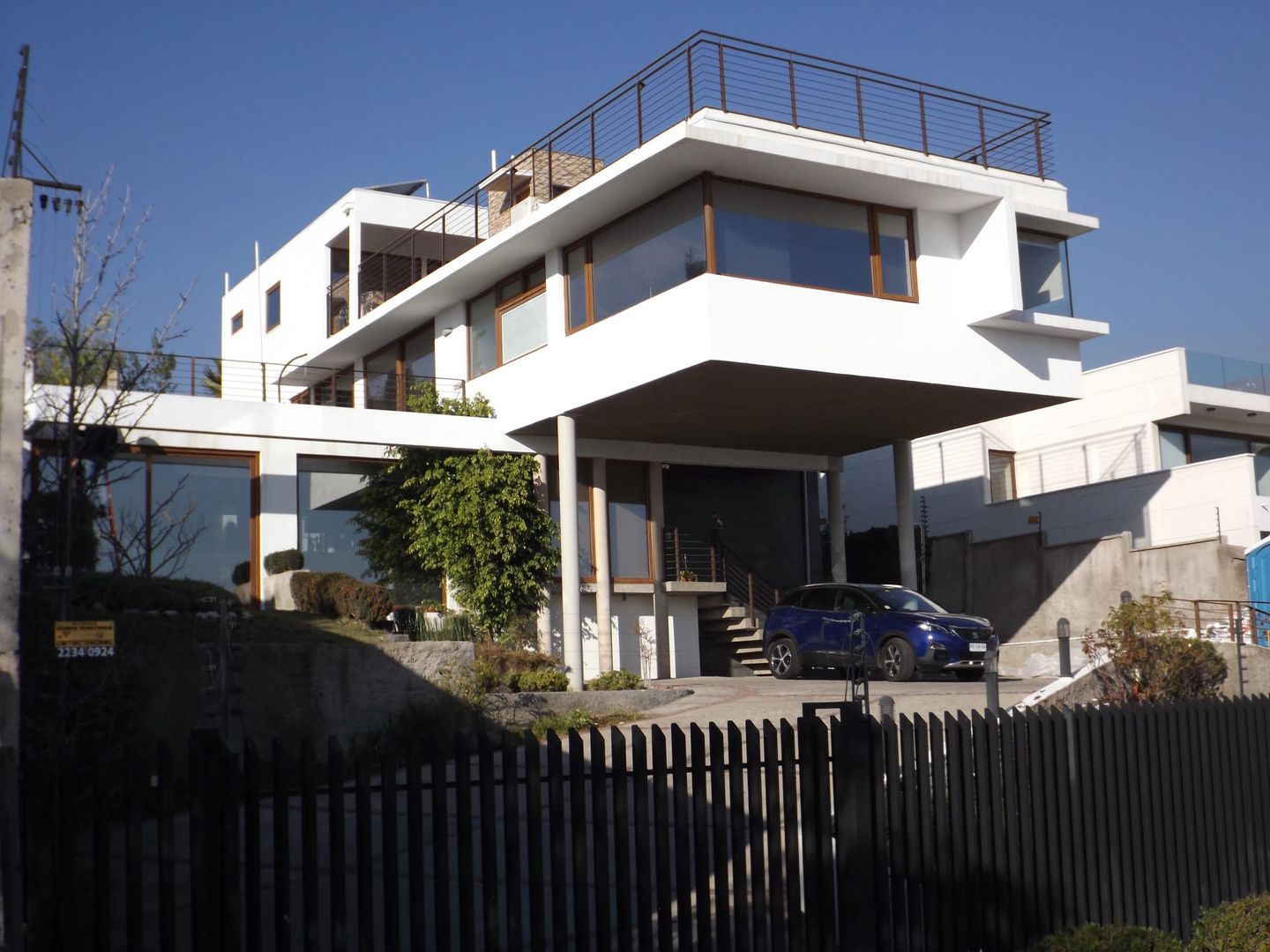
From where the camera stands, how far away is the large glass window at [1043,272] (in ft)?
67.4

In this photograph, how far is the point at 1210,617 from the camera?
924 inches

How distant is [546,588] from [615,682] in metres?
3.73

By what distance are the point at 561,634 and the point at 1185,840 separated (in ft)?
44.4

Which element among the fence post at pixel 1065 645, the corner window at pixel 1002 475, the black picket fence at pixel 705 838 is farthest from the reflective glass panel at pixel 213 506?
the corner window at pixel 1002 475

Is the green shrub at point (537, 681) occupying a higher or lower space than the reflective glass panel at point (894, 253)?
lower

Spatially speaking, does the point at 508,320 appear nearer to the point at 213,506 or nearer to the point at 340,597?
the point at 213,506

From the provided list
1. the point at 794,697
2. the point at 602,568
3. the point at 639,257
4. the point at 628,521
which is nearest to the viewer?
the point at 794,697

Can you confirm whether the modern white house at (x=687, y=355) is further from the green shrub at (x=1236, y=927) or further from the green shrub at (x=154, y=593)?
the green shrub at (x=1236, y=927)

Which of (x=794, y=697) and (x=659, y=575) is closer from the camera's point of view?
(x=794, y=697)

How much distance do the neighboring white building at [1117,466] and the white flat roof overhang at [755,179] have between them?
782 cm

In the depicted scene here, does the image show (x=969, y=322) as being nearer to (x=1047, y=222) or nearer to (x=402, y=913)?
(x=1047, y=222)

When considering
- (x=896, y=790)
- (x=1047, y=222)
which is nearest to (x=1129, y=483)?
(x=1047, y=222)

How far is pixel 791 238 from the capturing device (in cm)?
1833

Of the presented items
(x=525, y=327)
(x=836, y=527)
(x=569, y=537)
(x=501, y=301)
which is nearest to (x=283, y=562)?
(x=569, y=537)
